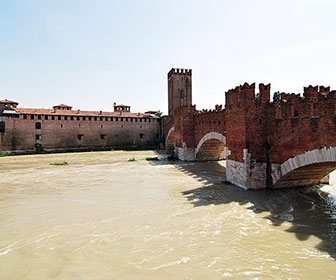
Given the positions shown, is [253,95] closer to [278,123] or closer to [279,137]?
[278,123]

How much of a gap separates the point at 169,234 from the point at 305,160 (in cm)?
533

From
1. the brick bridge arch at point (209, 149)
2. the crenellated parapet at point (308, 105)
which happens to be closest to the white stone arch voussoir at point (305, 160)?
the crenellated parapet at point (308, 105)

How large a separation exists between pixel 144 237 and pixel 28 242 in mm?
2839

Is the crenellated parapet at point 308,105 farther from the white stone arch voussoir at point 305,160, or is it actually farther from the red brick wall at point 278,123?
the white stone arch voussoir at point 305,160

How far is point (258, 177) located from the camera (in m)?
9.56

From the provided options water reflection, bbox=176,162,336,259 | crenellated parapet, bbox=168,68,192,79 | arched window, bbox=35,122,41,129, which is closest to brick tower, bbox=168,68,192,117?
crenellated parapet, bbox=168,68,192,79

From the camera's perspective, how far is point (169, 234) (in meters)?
5.83

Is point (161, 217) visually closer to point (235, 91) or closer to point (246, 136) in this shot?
point (246, 136)

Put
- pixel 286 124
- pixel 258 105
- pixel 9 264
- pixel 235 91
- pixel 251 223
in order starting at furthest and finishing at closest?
pixel 235 91, pixel 258 105, pixel 286 124, pixel 251 223, pixel 9 264

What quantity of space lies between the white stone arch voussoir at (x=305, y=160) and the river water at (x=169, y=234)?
0.87m

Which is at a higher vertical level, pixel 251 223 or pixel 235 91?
pixel 235 91

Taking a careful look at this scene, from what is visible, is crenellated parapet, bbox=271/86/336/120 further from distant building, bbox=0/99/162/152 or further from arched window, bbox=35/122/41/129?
arched window, bbox=35/122/41/129

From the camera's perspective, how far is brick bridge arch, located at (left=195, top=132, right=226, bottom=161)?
1799 cm

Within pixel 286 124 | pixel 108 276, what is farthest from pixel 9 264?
pixel 286 124
